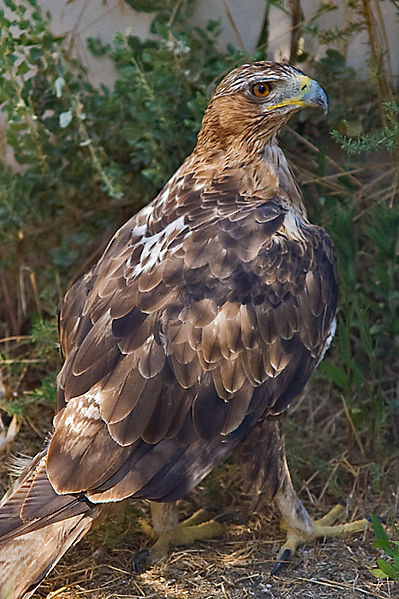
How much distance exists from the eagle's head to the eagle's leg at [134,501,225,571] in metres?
1.67

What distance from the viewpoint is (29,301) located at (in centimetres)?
496

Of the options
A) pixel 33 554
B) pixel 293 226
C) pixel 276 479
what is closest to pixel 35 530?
pixel 33 554

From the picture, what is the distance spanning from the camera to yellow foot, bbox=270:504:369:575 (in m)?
3.58

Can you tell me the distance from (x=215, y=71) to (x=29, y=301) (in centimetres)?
180

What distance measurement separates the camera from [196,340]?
309cm

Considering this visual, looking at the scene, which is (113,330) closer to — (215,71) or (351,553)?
(351,553)

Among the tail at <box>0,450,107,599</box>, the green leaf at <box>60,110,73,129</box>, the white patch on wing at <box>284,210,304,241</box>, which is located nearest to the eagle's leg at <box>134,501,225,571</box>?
the tail at <box>0,450,107,599</box>

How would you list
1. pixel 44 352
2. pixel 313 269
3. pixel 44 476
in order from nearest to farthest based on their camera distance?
pixel 44 476 < pixel 313 269 < pixel 44 352

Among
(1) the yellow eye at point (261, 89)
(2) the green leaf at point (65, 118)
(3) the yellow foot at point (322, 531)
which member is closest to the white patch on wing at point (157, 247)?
(1) the yellow eye at point (261, 89)

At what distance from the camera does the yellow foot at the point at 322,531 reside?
3582 millimetres

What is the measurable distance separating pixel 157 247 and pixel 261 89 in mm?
779

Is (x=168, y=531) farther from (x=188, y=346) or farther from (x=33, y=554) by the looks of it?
(x=188, y=346)

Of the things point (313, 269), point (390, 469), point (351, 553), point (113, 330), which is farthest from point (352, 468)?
point (113, 330)

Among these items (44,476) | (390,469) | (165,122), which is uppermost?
(165,122)
